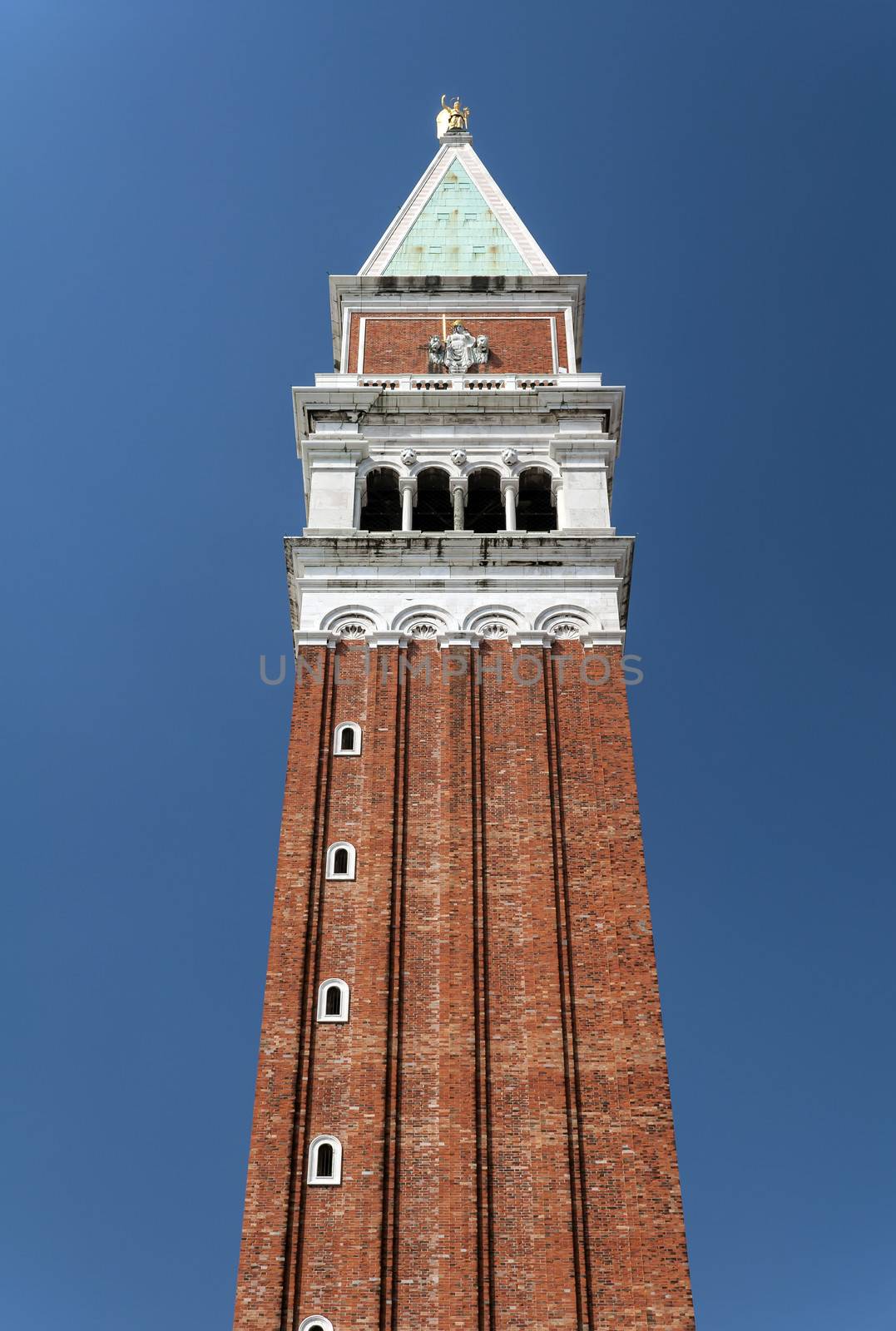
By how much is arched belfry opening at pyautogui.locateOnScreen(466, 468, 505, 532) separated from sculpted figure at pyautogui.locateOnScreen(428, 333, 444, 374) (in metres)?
5.09

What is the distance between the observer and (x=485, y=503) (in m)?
48.2

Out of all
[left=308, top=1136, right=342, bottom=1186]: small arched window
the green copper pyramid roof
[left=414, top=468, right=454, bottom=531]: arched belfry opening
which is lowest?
[left=308, top=1136, right=342, bottom=1186]: small arched window

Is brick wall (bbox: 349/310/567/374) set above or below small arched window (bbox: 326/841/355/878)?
above

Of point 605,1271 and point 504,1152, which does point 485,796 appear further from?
point 605,1271

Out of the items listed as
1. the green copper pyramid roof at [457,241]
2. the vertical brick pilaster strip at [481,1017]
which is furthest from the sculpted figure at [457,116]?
the vertical brick pilaster strip at [481,1017]

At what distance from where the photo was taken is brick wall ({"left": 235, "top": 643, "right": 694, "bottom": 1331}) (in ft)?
99.1

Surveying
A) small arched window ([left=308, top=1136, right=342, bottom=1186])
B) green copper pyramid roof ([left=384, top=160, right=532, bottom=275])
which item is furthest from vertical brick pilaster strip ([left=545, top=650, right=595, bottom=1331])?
green copper pyramid roof ([left=384, top=160, right=532, bottom=275])

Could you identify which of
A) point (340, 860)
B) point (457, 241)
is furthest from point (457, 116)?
point (340, 860)

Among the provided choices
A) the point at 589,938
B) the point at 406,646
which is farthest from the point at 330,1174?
the point at 406,646

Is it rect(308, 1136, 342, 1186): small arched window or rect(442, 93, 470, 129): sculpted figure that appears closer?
Result: rect(308, 1136, 342, 1186): small arched window

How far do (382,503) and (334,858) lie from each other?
13.4 meters

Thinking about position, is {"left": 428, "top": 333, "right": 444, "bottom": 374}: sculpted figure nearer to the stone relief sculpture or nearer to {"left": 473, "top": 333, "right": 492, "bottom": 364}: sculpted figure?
the stone relief sculpture

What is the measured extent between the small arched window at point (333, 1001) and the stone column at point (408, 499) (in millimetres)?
14427

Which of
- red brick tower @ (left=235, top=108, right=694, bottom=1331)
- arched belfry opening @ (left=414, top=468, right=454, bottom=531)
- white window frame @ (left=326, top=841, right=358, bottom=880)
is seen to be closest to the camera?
red brick tower @ (left=235, top=108, right=694, bottom=1331)
